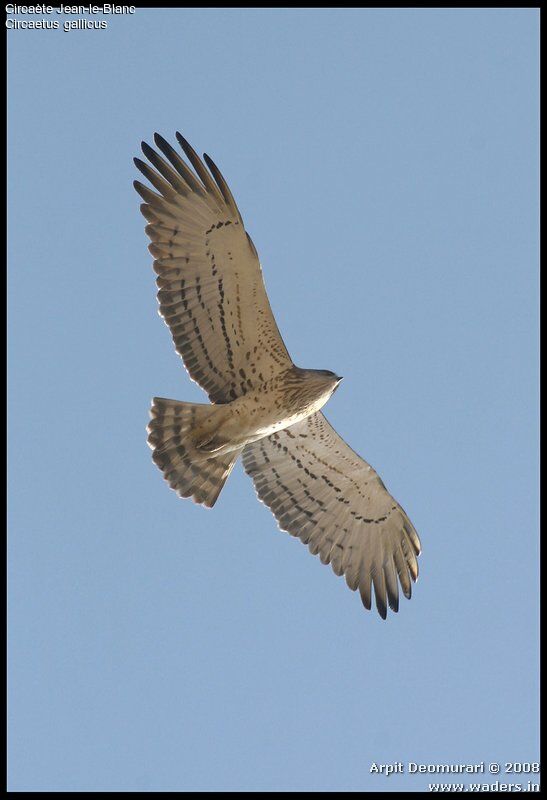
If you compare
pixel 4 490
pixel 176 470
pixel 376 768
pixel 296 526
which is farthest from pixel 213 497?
pixel 376 768

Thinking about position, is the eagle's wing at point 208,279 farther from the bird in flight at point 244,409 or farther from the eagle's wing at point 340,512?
the eagle's wing at point 340,512

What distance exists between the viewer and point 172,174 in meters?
11.3

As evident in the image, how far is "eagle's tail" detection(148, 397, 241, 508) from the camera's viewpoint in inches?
460

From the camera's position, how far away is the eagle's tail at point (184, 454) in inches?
460

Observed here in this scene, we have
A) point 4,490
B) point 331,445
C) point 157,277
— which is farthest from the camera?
point 331,445

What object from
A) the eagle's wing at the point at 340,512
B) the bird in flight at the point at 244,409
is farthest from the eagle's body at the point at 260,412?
the eagle's wing at the point at 340,512

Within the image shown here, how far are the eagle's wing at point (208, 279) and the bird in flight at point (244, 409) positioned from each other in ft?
0.03

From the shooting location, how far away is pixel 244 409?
1178cm

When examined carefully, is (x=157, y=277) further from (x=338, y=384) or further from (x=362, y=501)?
(x=362, y=501)

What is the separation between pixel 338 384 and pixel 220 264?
1696 mm

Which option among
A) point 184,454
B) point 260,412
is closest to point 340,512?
point 260,412

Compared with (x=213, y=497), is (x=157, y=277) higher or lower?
higher

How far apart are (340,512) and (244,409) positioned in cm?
205

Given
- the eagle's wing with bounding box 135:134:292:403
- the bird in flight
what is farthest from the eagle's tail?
the eagle's wing with bounding box 135:134:292:403
